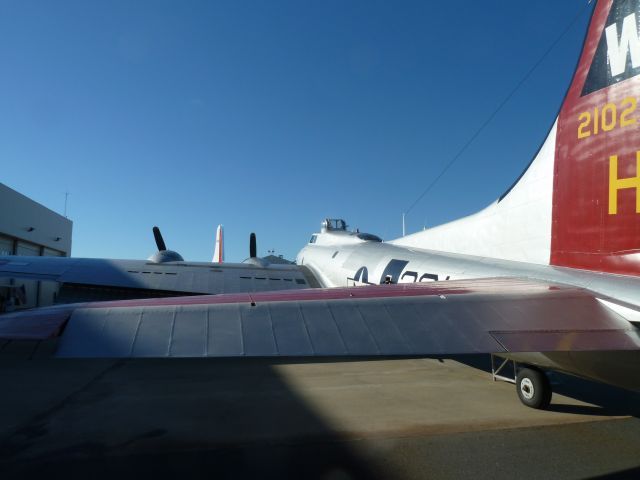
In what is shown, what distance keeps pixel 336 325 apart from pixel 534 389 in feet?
16.5

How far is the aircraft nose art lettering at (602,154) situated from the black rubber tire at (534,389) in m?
2.60

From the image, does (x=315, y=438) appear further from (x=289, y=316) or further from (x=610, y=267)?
(x=610, y=267)

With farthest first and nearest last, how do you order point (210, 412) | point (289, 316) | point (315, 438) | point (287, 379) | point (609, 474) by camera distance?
point (287, 379) → point (210, 412) → point (315, 438) → point (609, 474) → point (289, 316)

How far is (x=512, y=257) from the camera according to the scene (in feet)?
20.6

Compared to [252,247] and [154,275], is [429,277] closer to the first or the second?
[154,275]

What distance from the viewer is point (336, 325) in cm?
365

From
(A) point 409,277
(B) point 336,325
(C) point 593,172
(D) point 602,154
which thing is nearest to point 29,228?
(A) point 409,277

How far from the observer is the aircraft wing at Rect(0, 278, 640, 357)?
10.6 ft

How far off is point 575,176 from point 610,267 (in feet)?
3.69

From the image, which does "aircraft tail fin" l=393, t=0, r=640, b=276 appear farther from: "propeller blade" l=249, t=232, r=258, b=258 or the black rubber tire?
"propeller blade" l=249, t=232, r=258, b=258

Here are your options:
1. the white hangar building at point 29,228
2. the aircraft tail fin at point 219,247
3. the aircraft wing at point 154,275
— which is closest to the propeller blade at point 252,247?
the aircraft wing at point 154,275

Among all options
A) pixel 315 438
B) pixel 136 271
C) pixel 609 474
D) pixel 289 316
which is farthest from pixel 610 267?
pixel 136 271

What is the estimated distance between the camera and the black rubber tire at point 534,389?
23.6ft

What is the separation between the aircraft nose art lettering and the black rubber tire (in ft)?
8.53
